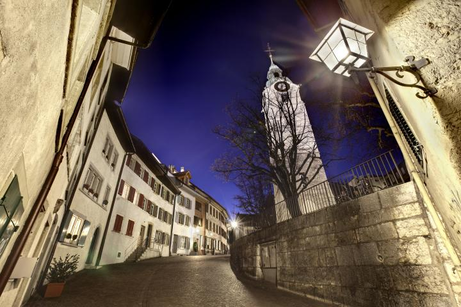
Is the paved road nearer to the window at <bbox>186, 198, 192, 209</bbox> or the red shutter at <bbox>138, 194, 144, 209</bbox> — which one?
the red shutter at <bbox>138, 194, 144, 209</bbox>

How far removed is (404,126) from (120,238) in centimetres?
1783

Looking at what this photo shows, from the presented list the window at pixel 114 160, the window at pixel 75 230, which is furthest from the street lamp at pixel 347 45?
the window at pixel 114 160

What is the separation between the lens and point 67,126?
434 cm

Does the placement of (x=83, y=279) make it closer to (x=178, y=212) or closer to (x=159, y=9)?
(x=159, y=9)

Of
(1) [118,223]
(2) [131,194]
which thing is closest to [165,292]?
(1) [118,223]

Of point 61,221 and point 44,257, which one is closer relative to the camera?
point 44,257

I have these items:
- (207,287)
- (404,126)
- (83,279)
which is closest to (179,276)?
(207,287)

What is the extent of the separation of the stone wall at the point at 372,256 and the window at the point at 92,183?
34.4 ft

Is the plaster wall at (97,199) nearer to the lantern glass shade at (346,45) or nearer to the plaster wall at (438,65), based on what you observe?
the lantern glass shade at (346,45)

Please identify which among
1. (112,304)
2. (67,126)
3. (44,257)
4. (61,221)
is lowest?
(112,304)

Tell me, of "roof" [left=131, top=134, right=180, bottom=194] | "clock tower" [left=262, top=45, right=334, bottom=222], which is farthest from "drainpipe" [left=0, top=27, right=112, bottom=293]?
"roof" [left=131, top=134, right=180, bottom=194]

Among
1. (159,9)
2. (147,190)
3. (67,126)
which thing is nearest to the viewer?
(67,126)

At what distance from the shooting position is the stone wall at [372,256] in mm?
4480

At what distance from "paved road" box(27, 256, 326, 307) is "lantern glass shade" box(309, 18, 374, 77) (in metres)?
6.67
